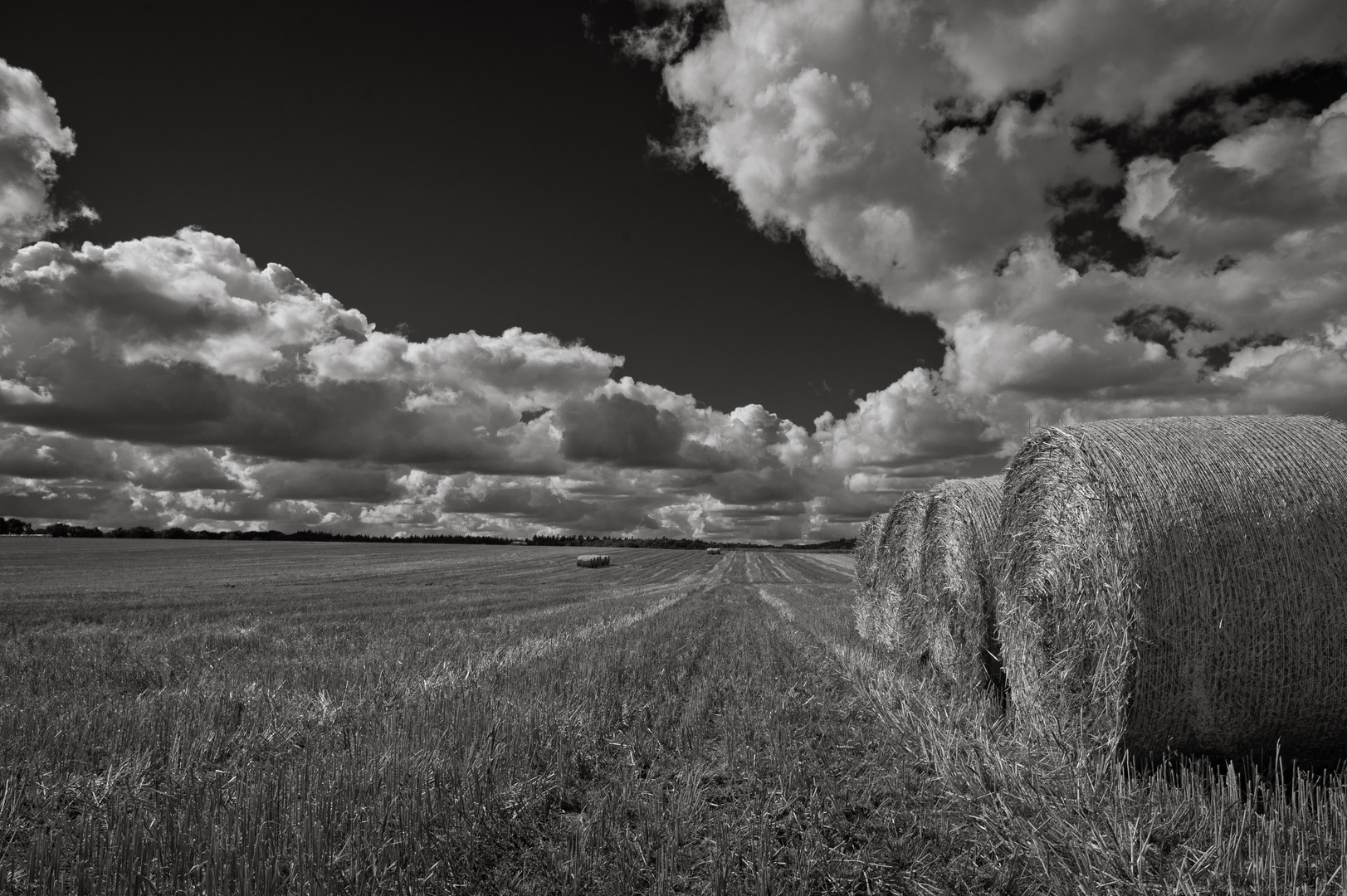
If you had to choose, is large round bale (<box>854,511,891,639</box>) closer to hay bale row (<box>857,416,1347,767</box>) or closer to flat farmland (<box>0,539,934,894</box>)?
flat farmland (<box>0,539,934,894</box>)

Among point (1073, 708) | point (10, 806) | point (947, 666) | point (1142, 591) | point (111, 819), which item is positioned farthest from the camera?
point (947, 666)

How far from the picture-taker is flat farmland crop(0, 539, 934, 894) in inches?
132

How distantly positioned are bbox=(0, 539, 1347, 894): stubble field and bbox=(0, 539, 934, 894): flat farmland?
2cm

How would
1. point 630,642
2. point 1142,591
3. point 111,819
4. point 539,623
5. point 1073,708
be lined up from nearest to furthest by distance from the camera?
point 111,819 → point 1142,591 → point 1073,708 → point 630,642 → point 539,623

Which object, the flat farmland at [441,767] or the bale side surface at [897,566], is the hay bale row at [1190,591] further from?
the bale side surface at [897,566]

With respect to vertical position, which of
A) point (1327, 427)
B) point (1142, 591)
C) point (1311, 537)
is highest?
point (1327, 427)

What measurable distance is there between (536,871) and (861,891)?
1.53 m

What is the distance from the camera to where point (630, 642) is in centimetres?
1121

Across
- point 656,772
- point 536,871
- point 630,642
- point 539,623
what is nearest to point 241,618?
point 539,623

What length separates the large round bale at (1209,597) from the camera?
484cm

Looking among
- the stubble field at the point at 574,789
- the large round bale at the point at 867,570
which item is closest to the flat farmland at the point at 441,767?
the stubble field at the point at 574,789

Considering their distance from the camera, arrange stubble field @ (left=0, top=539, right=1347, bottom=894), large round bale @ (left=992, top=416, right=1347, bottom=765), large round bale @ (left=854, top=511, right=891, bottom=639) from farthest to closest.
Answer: large round bale @ (left=854, top=511, right=891, bottom=639), large round bale @ (left=992, top=416, right=1347, bottom=765), stubble field @ (left=0, top=539, right=1347, bottom=894)

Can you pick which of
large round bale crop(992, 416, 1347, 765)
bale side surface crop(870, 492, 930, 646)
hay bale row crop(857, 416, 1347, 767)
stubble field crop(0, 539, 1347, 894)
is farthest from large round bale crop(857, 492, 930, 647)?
large round bale crop(992, 416, 1347, 765)

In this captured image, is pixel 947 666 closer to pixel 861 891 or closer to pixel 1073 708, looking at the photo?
pixel 1073 708
